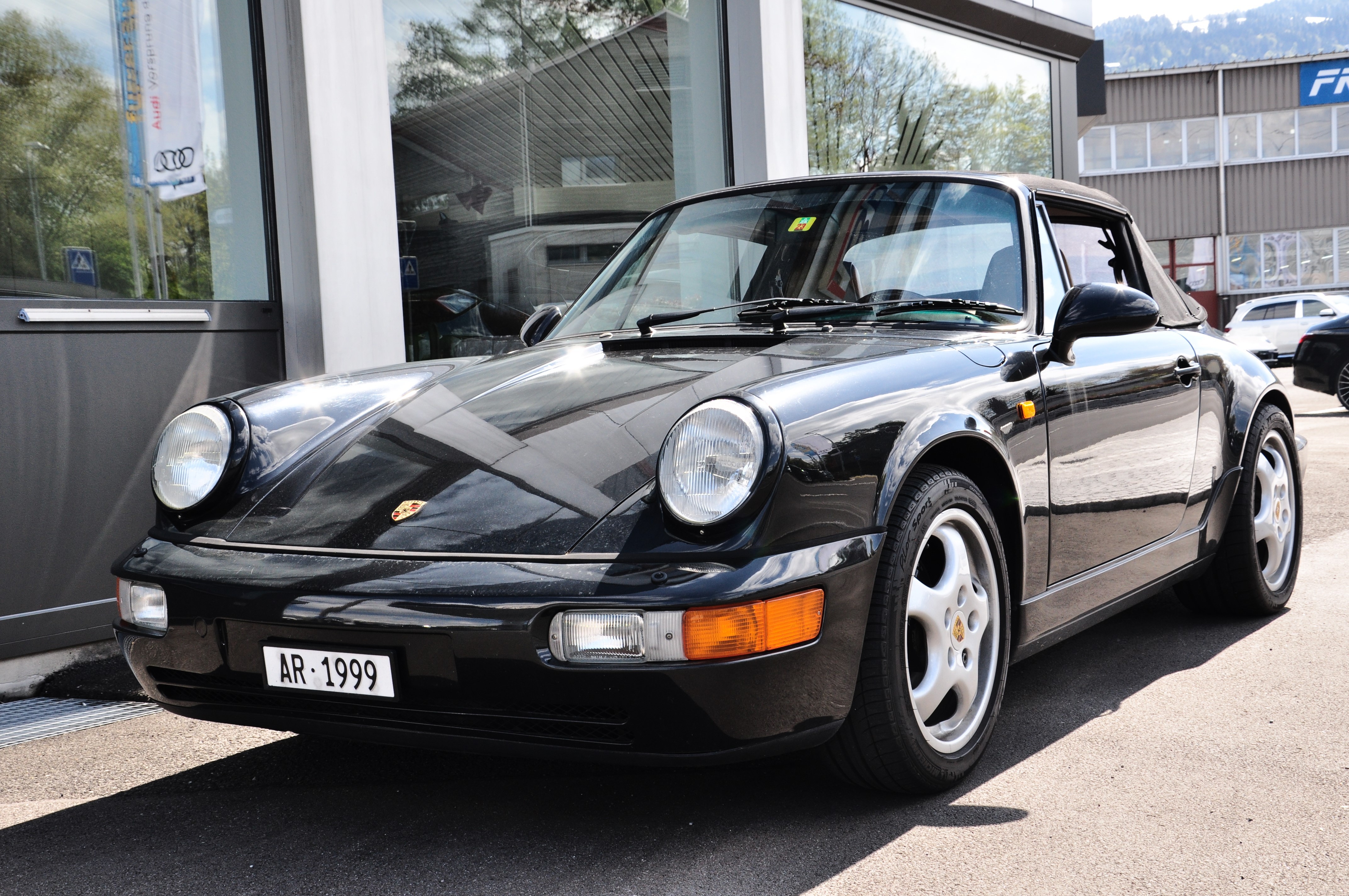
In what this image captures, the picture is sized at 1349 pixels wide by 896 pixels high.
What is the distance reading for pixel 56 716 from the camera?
3.75 metres

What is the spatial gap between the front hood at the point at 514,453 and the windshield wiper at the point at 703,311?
24 cm

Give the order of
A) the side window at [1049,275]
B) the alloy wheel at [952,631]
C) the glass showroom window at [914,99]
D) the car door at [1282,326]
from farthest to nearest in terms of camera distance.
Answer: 1. the car door at [1282,326]
2. the glass showroom window at [914,99]
3. the side window at [1049,275]
4. the alloy wheel at [952,631]

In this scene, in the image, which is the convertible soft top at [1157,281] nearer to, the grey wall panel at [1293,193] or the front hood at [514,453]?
the front hood at [514,453]

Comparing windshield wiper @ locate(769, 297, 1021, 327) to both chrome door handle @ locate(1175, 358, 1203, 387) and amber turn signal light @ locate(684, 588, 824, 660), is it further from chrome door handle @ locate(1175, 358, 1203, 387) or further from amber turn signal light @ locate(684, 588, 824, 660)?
amber turn signal light @ locate(684, 588, 824, 660)

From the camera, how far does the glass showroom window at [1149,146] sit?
34344 millimetres

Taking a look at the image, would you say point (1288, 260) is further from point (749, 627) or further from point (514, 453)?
point (749, 627)

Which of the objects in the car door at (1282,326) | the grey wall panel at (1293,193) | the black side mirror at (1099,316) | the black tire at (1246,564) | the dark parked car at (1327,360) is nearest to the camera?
the black side mirror at (1099,316)

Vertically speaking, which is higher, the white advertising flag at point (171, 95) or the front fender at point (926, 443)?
the white advertising flag at point (171, 95)

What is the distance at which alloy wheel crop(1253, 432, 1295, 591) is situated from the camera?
424 centimetres

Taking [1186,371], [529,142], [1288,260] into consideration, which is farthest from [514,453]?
[1288,260]

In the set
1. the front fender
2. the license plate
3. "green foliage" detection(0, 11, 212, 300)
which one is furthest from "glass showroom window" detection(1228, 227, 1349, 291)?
the license plate

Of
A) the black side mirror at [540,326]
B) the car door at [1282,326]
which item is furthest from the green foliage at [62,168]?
the car door at [1282,326]

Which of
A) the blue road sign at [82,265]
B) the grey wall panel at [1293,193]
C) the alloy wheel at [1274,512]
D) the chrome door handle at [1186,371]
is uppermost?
the grey wall panel at [1293,193]

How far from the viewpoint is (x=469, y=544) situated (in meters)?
2.26
